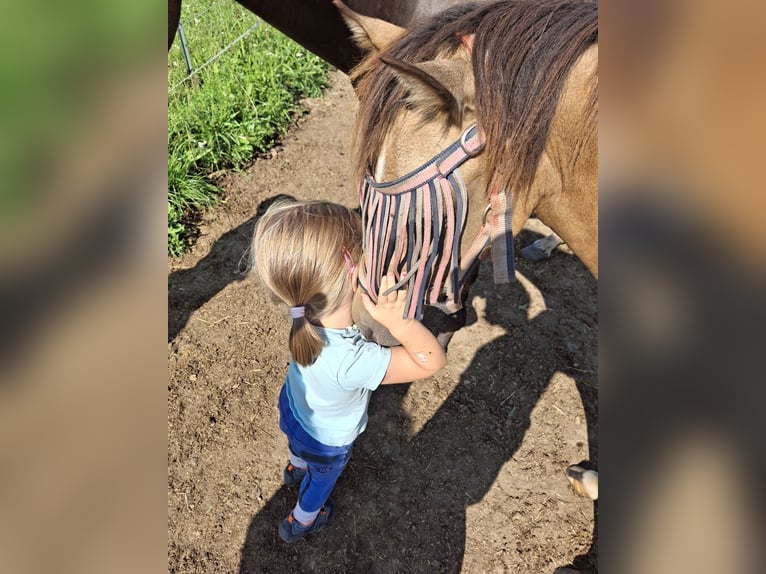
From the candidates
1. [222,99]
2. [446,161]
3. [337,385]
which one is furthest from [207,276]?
[446,161]

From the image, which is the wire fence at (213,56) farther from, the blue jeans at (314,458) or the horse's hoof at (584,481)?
the horse's hoof at (584,481)

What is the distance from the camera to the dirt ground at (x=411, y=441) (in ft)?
8.98

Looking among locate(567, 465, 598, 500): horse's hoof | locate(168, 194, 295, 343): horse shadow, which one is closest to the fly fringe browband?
locate(567, 465, 598, 500): horse's hoof

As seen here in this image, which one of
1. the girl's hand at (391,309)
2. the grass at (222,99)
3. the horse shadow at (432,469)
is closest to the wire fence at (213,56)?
the grass at (222,99)

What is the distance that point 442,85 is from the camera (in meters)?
1.47

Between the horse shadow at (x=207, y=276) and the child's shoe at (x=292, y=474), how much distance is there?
1319 mm

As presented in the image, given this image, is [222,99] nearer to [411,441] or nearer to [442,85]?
[411,441]

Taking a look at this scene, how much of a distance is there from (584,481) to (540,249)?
1959 millimetres

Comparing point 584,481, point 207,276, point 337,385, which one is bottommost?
point 584,481

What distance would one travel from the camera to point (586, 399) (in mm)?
3469

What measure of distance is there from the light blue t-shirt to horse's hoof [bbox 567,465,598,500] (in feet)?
4.44
